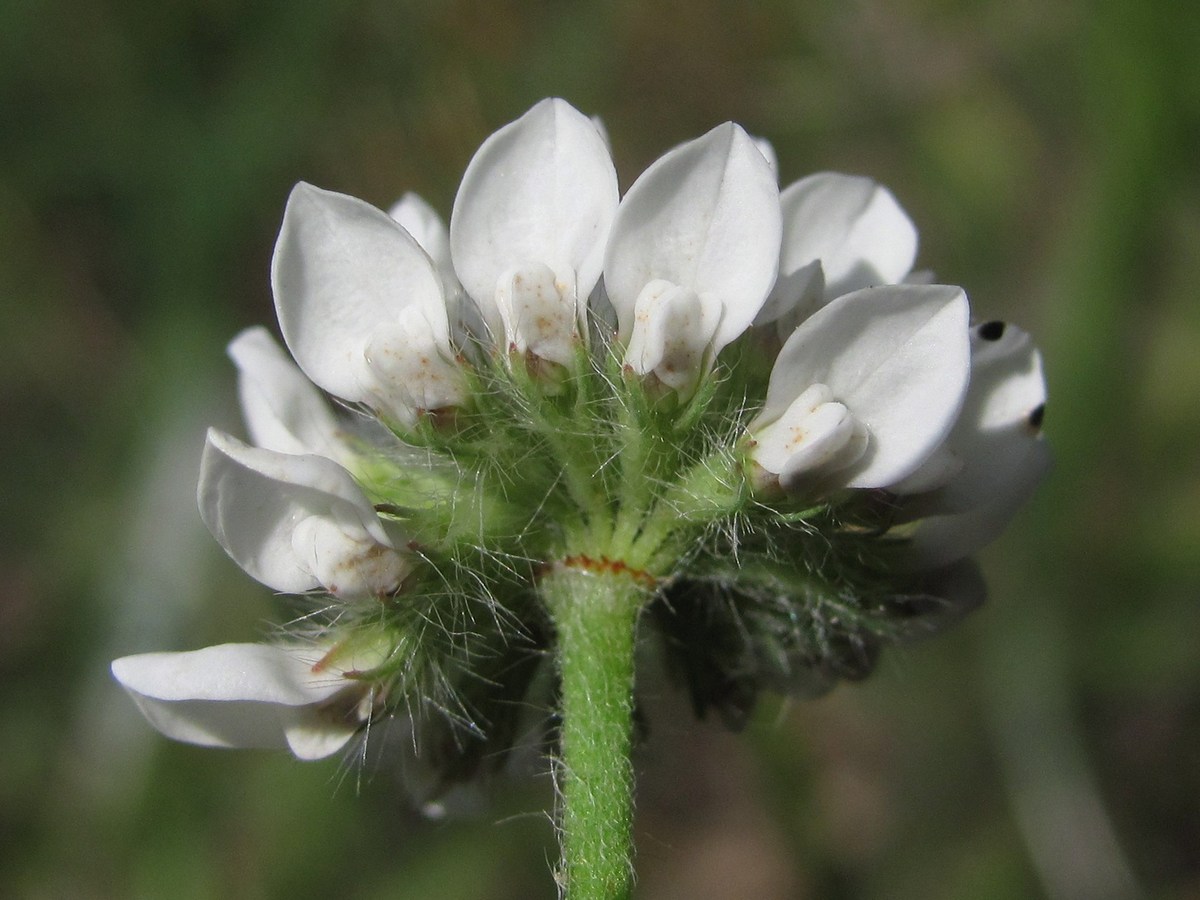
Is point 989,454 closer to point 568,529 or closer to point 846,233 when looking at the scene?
point 846,233

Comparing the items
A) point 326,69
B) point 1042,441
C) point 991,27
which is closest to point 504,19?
point 326,69

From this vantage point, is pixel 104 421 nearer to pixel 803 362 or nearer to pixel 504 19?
pixel 504 19

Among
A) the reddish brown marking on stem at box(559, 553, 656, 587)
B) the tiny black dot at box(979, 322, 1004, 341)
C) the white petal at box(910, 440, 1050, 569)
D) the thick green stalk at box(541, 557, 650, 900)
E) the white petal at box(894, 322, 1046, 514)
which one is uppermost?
the tiny black dot at box(979, 322, 1004, 341)

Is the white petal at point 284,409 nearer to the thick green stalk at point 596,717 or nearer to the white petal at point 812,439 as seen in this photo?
the thick green stalk at point 596,717

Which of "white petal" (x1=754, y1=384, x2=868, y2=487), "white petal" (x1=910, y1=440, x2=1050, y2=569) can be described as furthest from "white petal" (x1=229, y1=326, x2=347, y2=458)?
"white petal" (x1=910, y1=440, x2=1050, y2=569)

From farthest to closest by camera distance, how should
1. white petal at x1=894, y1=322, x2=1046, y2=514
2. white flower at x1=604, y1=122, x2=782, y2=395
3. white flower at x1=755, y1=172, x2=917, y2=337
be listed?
white flower at x1=755, y1=172, x2=917, y2=337 < white petal at x1=894, y1=322, x2=1046, y2=514 < white flower at x1=604, y1=122, x2=782, y2=395

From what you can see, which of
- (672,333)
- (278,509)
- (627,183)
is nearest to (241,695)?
(278,509)

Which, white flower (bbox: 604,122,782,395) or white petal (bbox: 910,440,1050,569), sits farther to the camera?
white petal (bbox: 910,440,1050,569)

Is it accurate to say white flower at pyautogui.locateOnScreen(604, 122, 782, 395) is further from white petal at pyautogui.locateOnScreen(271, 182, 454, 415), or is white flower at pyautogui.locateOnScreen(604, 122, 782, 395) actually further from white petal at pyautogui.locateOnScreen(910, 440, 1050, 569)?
white petal at pyautogui.locateOnScreen(910, 440, 1050, 569)
